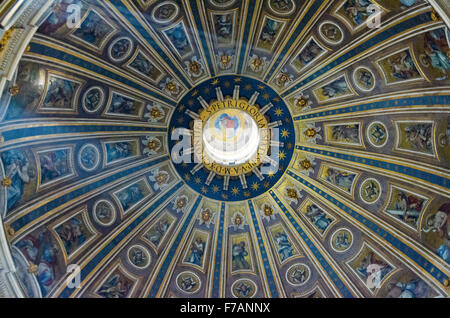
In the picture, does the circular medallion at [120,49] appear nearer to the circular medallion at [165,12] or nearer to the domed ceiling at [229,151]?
the domed ceiling at [229,151]

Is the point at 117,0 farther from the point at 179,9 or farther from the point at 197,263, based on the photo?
the point at 197,263

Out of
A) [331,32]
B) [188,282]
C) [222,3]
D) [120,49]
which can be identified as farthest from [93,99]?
[331,32]

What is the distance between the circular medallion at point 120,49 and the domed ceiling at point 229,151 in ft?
0.32

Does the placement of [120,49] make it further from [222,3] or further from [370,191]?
[370,191]

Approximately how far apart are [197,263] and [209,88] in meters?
7.36

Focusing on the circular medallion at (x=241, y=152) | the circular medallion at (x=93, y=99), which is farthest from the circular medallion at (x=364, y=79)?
the circular medallion at (x=93, y=99)

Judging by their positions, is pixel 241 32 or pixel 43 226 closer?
pixel 43 226

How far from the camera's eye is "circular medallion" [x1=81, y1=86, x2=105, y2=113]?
63.2ft

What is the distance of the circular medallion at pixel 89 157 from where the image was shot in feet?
64.7

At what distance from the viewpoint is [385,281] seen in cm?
1927
